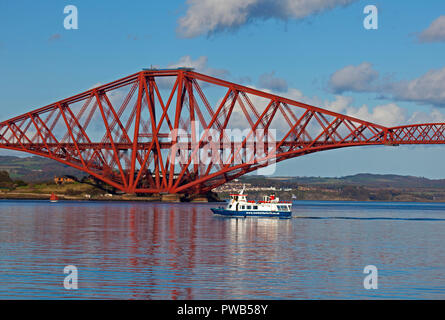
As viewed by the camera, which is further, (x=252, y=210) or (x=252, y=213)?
(x=252, y=210)

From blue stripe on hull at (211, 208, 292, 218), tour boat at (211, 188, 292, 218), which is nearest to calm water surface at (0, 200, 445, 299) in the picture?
blue stripe on hull at (211, 208, 292, 218)

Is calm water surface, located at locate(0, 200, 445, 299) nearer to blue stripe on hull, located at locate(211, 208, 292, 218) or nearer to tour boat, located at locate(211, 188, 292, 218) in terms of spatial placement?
blue stripe on hull, located at locate(211, 208, 292, 218)

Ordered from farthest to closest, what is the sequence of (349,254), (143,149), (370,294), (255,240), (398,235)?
(143,149), (398,235), (255,240), (349,254), (370,294)

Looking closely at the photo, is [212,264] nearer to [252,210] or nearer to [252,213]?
[252,213]

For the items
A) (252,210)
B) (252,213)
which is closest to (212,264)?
(252,213)

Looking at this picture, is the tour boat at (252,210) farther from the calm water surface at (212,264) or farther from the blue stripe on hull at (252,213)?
the calm water surface at (212,264)

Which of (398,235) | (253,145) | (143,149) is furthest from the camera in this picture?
(143,149)

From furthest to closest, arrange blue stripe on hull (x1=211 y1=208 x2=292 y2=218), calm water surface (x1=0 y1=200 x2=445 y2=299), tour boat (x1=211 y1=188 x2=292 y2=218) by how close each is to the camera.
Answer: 1. tour boat (x1=211 y1=188 x2=292 y2=218)
2. blue stripe on hull (x1=211 y1=208 x2=292 y2=218)
3. calm water surface (x1=0 y1=200 x2=445 y2=299)

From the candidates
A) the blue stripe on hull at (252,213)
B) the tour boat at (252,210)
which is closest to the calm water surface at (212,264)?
the blue stripe on hull at (252,213)

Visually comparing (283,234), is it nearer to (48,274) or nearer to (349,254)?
(349,254)

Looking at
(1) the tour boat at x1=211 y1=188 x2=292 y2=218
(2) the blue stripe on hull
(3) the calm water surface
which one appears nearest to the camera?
(3) the calm water surface

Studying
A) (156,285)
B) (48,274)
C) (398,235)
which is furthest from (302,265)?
(398,235)
